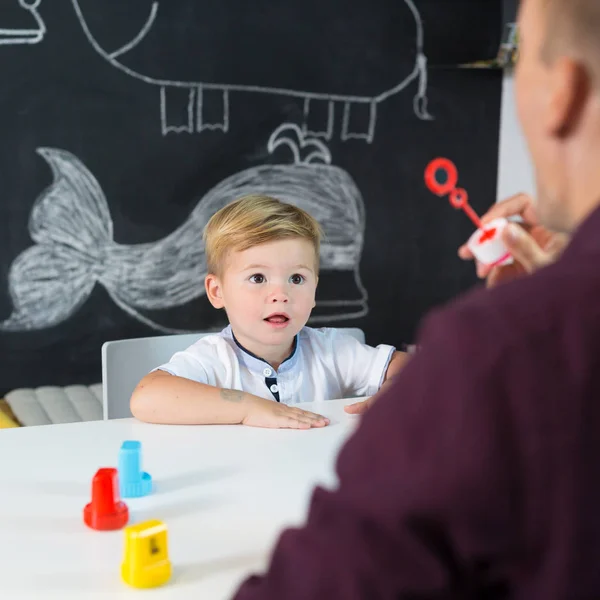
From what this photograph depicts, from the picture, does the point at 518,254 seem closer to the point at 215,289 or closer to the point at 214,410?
the point at 214,410

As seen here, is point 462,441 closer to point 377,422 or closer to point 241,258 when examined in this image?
point 377,422

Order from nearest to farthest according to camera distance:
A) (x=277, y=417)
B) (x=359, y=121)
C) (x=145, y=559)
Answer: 1. (x=145, y=559)
2. (x=277, y=417)
3. (x=359, y=121)

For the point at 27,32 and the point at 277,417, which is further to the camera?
the point at 27,32

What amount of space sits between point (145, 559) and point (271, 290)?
789 millimetres

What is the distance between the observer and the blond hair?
141 cm

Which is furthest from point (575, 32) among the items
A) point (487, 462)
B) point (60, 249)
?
point (60, 249)

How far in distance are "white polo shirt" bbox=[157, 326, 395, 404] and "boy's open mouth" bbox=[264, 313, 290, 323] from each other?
9cm

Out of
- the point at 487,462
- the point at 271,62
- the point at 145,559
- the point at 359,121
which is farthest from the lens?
the point at 359,121

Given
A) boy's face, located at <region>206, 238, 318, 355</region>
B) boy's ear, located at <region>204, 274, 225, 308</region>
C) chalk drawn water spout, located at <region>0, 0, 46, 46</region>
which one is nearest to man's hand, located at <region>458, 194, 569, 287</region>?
boy's face, located at <region>206, 238, 318, 355</region>

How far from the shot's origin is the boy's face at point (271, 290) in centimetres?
139

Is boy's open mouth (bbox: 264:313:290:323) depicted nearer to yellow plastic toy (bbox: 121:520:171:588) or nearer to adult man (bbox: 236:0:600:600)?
yellow plastic toy (bbox: 121:520:171:588)

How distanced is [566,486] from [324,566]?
112 millimetres

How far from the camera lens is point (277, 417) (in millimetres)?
1108

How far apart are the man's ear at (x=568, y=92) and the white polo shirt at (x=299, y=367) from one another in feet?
3.33
